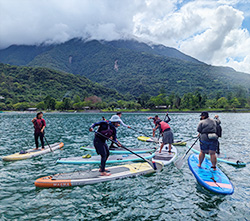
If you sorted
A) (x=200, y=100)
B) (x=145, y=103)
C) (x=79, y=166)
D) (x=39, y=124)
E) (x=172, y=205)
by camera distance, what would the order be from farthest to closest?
(x=145, y=103)
(x=200, y=100)
(x=39, y=124)
(x=79, y=166)
(x=172, y=205)

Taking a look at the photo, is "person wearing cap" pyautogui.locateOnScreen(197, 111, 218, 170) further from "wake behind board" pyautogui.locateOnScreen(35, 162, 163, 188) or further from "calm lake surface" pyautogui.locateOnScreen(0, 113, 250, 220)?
"wake behind board" pyautogui.locateOnScreen(35, 162, 163, 188)

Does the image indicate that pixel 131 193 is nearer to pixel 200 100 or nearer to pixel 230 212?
pixel 230 212

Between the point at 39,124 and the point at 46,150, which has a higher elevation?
the point at 39,124

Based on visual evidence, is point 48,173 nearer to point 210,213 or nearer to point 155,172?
point 155,172

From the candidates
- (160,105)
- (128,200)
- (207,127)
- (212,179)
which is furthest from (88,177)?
(160,105)

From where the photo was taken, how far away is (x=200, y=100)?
140 metres

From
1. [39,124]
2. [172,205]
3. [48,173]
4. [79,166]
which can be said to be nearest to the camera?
[172,205]

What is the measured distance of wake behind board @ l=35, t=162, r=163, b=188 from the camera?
8.47m

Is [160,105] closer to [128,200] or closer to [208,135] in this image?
[208,135]

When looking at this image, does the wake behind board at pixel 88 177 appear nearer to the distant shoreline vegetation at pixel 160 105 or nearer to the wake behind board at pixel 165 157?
the wake behind board at pixel 165 157

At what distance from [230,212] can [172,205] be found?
219 cm

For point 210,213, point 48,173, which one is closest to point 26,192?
point 48,173

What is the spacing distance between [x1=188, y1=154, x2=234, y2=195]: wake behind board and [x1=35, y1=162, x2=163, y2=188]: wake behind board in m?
2.35

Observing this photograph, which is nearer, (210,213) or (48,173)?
(210,213)
